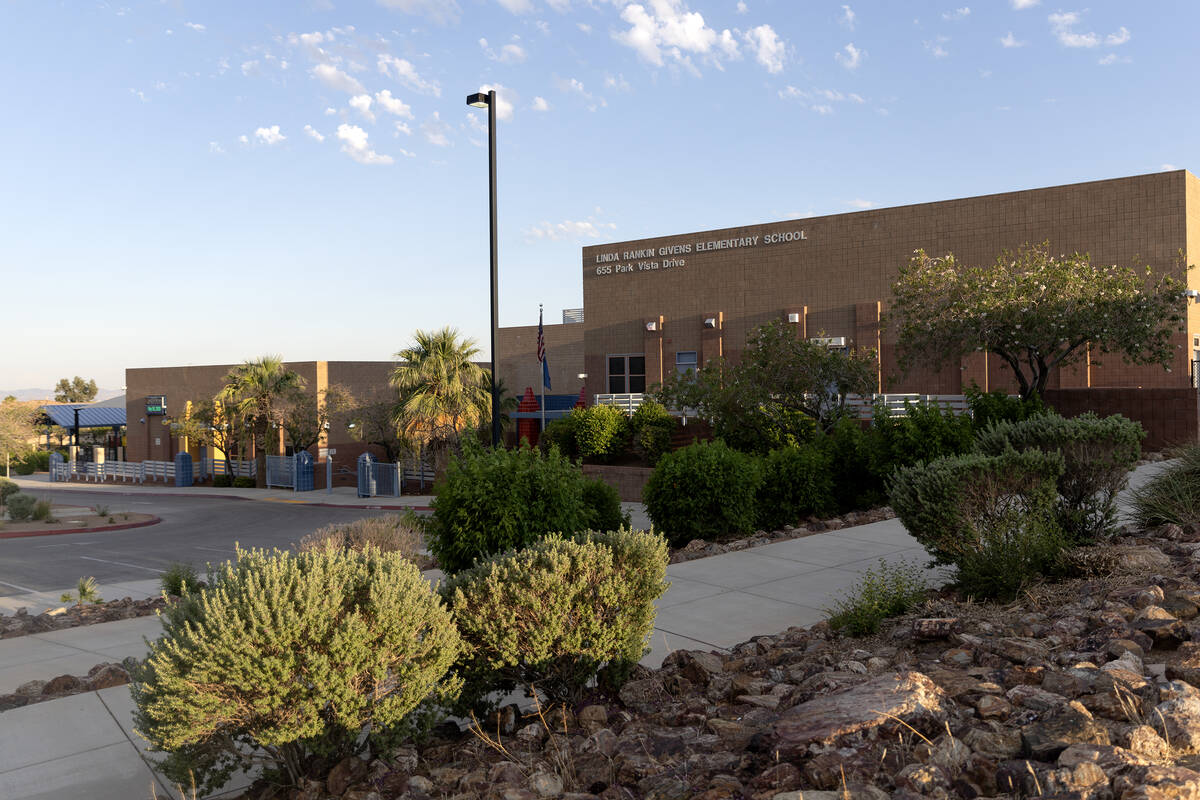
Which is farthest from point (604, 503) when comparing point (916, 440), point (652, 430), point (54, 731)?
point (652, 430)

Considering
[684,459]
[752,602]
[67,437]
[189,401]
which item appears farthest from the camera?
[67,437]

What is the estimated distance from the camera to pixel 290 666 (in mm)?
4340

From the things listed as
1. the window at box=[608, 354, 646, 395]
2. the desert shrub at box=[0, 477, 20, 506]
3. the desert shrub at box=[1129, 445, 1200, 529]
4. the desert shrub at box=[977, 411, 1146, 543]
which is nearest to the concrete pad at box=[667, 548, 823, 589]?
the desert shrub at box=[977, 411, 1146, 543]

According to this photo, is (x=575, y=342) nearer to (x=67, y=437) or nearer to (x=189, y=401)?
(x=189, y=401)

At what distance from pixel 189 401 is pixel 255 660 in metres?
51.5

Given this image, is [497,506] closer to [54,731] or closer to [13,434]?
[54,731]

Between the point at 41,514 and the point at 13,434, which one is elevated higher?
the point at 13,434

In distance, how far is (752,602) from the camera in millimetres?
8703

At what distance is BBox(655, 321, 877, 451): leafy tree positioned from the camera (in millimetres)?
21938

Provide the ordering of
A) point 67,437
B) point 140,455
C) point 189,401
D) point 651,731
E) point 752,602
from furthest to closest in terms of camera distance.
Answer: point 67,437
point 140,455
point 189,401
point 752,602
point 651,731

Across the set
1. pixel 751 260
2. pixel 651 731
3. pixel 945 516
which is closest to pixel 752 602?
pixel 945 516

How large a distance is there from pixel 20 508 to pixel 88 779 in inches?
1065

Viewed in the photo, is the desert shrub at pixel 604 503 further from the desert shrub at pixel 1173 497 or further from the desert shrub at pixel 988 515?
the desert shrub at pixel 1173 497

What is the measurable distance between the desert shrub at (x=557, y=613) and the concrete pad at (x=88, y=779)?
76.4 inches
